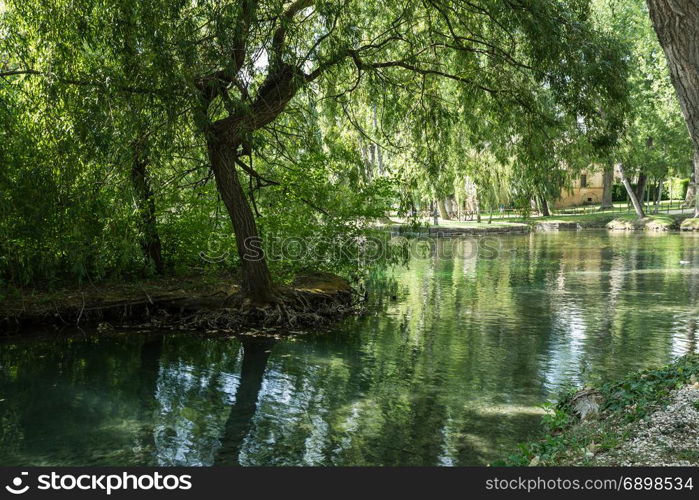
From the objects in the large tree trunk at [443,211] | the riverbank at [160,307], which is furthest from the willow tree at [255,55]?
the large tree trunk at [443,211]

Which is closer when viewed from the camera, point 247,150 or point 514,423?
point 514,423

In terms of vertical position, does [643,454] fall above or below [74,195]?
below

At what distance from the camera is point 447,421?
24.6ft

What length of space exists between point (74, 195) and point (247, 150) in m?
3.39

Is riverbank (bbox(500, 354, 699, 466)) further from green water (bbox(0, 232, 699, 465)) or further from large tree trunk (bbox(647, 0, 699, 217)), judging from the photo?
large tree trunk (bbox(647, 0, 699, 217))

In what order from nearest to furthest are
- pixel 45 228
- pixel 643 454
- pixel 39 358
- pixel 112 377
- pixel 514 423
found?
pixel 643 454 < pixel 514 423 < pixel 112 377 < pixel 39 358 < pixel 45 228

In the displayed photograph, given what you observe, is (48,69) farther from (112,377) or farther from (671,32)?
(671,32)

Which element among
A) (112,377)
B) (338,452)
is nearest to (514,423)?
(338,452)

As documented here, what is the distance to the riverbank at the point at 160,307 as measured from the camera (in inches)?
506

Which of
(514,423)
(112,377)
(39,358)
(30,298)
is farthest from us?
(30,298)

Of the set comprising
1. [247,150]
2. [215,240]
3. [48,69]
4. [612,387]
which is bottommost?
[612,387]

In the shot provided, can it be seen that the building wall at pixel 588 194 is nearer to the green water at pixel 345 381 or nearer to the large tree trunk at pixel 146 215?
the green water at pixel 345 381

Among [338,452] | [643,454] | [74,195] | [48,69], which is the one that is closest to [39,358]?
[74,195]

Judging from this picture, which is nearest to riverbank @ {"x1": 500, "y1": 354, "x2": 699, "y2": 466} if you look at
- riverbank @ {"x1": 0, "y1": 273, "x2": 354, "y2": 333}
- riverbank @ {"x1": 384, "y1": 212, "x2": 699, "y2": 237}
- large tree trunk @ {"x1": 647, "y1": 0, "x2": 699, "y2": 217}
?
large tree trunk @ {"x1": 647, "y1": 0, "x2": 699, "y2": 217}
